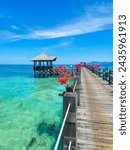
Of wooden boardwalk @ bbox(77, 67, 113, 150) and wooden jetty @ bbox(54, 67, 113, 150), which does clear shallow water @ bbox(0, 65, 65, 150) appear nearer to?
wooden boardwalk @ bbox(77, 67, 113, 150)

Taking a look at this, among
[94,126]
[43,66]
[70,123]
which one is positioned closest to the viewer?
[70,123]

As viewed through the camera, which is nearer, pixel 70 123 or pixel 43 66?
pixel 70 123

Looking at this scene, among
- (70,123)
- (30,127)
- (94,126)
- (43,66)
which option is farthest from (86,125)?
(43,66)

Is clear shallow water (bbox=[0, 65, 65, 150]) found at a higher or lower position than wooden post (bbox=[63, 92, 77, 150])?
lower

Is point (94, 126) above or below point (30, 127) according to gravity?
above

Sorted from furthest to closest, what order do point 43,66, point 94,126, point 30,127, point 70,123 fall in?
point 43,66
point 30,127
point 94,126
point 70,123

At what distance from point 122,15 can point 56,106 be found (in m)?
14.4

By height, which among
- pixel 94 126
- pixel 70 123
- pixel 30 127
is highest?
pixel 70 123

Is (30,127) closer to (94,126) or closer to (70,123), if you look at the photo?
(94,126)

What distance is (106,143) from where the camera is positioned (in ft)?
19.0

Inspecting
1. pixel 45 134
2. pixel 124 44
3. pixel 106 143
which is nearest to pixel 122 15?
pixel 124 44

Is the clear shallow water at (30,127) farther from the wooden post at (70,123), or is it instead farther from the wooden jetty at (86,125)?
the wooden post at (70,123)

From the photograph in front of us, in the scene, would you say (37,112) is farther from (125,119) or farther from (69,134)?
(125,119)

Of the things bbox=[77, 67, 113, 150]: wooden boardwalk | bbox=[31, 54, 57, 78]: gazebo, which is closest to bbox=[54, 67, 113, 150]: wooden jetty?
bbox=[77, 67, 113, 150]: wooden boardwalk
